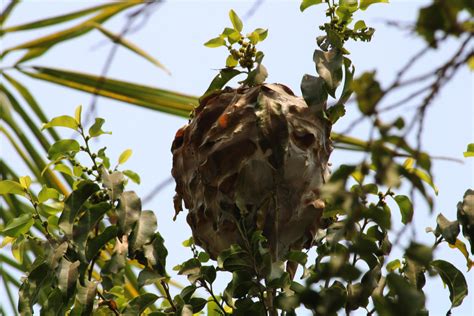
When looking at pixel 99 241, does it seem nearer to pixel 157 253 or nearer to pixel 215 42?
pixel 157 253

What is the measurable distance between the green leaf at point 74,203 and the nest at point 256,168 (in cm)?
19

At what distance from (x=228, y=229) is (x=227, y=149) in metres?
0.16

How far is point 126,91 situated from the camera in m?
2.54

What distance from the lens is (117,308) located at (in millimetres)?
1749

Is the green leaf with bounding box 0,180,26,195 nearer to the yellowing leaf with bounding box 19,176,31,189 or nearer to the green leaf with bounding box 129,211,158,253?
the yellowing leaf with bounding box 19,176,31,189

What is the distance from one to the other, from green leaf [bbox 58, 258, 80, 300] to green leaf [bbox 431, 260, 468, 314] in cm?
66

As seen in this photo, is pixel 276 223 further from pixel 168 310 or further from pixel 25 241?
pixel 25 241

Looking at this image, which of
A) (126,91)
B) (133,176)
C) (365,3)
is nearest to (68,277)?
(133,176)

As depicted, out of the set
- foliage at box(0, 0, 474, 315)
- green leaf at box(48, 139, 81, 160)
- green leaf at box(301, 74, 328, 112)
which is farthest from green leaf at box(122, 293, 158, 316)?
green leaf at box(301, 74, 328, 112)

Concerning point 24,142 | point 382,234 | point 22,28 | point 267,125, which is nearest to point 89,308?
point 267,125

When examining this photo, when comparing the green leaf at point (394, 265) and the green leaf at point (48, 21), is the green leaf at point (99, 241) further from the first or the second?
the green leaf at point (48, 21)

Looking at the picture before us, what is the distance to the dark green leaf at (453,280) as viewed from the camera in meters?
1.59

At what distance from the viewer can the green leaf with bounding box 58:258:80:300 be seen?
1.55m

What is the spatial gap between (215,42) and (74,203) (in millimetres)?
447
